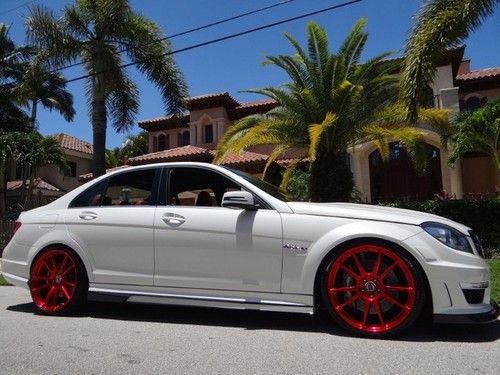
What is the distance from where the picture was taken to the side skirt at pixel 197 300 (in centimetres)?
457

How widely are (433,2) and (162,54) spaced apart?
850 centimetres

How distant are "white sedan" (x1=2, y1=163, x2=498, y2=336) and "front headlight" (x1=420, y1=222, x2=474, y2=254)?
12mm

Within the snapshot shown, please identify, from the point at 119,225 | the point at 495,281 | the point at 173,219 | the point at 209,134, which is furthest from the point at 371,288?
the point at 209,134

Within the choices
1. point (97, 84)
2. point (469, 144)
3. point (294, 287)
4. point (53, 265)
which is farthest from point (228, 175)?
point (97, 84)

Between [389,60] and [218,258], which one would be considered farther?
[389,60]

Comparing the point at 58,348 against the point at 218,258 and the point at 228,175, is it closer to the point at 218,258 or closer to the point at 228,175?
the point at 218,258

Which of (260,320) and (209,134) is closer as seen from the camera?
(260,320)

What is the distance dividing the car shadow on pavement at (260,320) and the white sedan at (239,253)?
24cm

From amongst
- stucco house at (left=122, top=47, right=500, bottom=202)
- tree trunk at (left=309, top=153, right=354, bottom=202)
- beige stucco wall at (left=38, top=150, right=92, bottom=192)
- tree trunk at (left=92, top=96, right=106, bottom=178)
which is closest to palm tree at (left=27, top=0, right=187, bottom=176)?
tree trunk at (left=92, top=96, right=106, bottom=178)

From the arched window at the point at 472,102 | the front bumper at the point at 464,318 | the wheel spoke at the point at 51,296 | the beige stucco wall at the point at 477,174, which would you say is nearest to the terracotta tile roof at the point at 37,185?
the beige stucco wall at the point at 477,174

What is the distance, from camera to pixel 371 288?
4.39 meters

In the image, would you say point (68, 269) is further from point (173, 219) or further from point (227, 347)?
point (227, 347)

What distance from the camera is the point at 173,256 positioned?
5012 mm

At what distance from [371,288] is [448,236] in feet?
2.61
